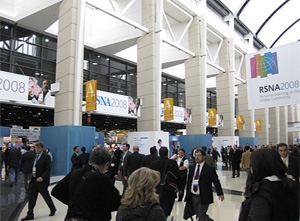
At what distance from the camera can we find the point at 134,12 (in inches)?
790

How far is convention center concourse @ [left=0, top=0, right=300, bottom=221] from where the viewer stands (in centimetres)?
281

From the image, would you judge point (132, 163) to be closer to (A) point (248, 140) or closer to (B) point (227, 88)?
(B) point (227, 88)

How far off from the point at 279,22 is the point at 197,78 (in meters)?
20.3

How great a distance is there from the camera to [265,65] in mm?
5566

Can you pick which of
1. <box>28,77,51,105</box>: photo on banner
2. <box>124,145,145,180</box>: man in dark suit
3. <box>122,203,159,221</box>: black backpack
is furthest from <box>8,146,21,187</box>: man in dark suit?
<box>122,203,159,221</box>: black backpack

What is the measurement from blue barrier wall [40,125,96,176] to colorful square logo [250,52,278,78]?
9.63 m

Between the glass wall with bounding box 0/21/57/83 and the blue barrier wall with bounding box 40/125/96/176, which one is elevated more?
the glass wall with bounding box 0/21/57/83

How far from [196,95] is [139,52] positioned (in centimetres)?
669

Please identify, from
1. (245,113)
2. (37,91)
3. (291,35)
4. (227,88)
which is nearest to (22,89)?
(37,91)

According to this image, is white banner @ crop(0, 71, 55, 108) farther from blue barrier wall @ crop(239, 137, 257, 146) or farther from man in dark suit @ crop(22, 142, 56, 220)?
blue barrier wall @ crop(239, 137, 257, 146)

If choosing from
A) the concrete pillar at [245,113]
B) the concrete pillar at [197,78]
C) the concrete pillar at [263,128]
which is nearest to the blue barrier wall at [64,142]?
the concrete pillar at [197,78]

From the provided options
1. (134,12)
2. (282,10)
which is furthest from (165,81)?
(282,10)

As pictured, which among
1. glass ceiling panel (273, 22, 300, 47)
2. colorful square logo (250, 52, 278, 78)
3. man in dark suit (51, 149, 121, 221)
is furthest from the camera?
glass ceiling panel (273, 22, 300, 47)

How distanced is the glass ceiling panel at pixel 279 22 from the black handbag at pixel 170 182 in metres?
34.7
